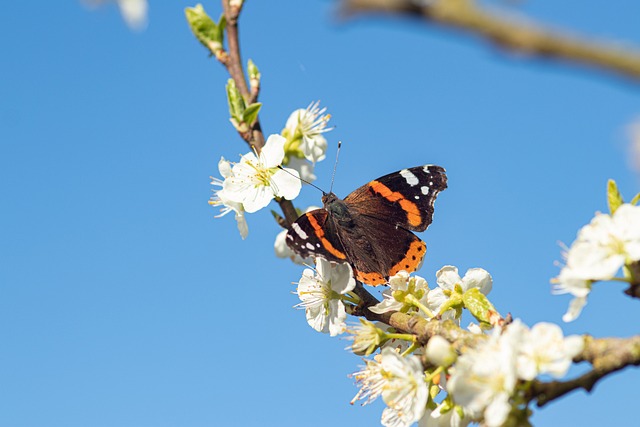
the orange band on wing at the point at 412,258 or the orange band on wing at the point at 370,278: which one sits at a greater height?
the orange band on wing at the point at 412,258

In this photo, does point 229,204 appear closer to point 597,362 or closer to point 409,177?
point 409,177

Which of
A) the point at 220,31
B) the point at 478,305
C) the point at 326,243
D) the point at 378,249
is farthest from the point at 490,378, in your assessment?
the point at 220,31

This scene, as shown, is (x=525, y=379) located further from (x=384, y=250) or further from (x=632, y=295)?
(x=384, y=250)

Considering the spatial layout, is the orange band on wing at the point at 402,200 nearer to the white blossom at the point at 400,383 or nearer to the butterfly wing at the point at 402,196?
the butterfly wing at the point at 402,196

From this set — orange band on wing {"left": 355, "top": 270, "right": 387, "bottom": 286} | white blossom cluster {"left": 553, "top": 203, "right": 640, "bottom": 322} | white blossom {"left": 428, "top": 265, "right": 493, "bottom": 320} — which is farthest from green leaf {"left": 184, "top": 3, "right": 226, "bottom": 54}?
white blossom cluster {"left": 553, "top": 203, "right": 640, "bottom": 322}

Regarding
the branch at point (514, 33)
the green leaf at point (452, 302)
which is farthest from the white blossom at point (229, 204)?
the branch at point (514, 33)

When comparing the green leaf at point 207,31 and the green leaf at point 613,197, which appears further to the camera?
the green leaf at point 207,31

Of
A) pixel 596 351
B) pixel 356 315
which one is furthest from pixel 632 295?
pixel 356 315
